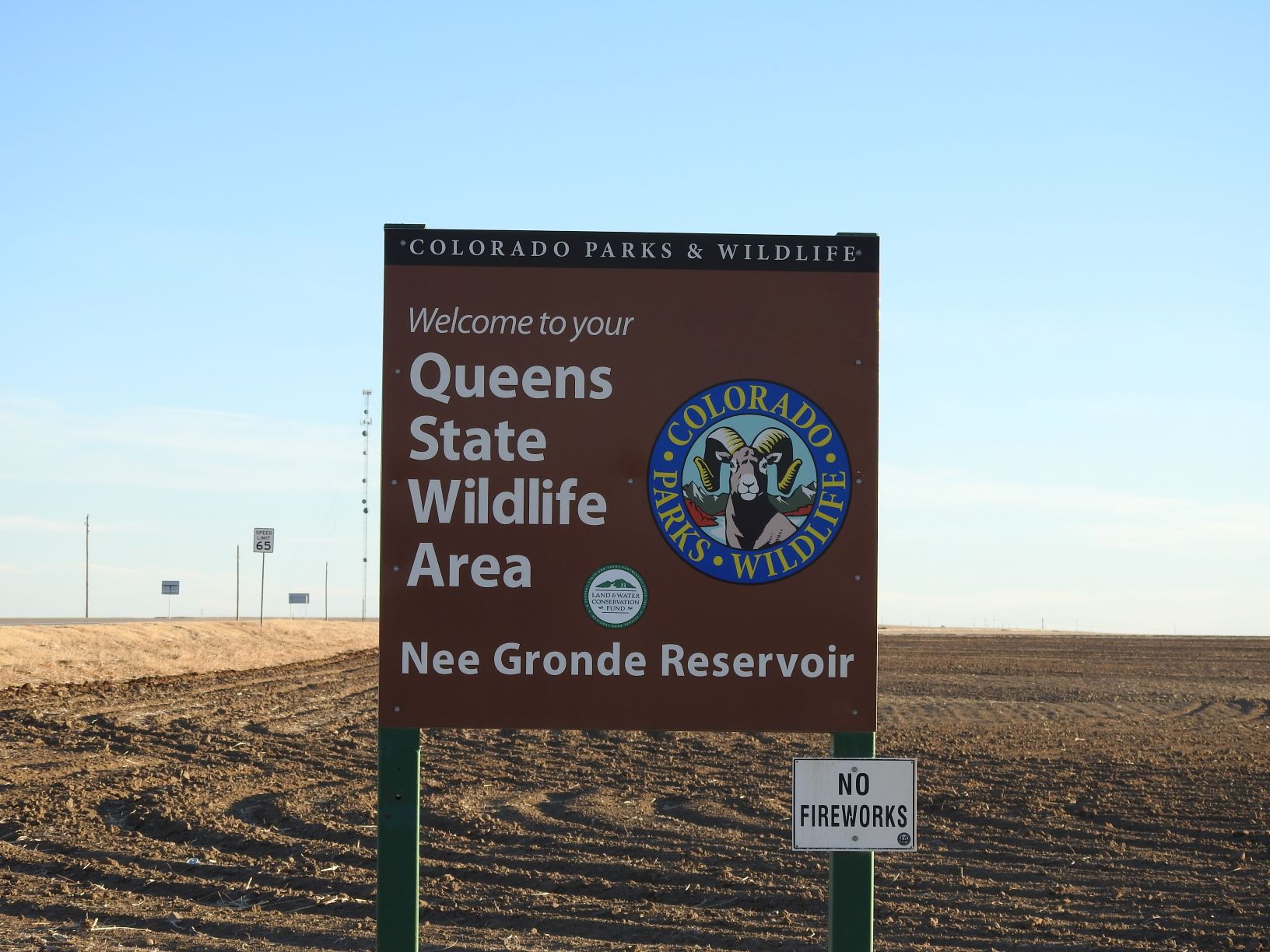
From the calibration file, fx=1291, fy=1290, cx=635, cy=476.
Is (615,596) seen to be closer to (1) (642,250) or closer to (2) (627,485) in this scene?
(2) (627,485)

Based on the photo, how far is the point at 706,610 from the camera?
Answer: 5.46 m

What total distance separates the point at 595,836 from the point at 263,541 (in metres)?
47.9

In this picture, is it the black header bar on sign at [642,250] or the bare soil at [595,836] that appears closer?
the black header bar on sign at [642,250]

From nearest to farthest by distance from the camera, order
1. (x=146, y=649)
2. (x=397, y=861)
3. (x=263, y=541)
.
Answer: (x=397, y=861) < (x=146, y=649) < (x=263, y=541)

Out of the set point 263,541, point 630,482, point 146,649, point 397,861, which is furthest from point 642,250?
point 263,541

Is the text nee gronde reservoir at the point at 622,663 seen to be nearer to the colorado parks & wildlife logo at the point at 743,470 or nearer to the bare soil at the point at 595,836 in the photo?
the colorado parks & wildlife logo at the point at 743,470

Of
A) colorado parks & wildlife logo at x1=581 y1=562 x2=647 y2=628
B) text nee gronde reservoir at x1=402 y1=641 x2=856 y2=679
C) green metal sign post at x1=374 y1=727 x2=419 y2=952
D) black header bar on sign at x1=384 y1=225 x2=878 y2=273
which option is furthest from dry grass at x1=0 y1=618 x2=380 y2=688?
colorado parks & wildlife logo at x1=581 y1=562 x2=647 y2=628

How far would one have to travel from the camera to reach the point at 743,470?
5.48 meters

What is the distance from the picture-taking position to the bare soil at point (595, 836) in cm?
924

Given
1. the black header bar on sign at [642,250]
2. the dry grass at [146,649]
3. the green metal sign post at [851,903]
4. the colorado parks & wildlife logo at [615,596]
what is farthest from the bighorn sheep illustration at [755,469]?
the dry grass at [146,649]

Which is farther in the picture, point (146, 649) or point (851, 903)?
point (146, 649)

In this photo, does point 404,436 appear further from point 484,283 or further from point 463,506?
point 484,283

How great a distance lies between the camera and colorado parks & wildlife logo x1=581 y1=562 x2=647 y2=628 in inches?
214

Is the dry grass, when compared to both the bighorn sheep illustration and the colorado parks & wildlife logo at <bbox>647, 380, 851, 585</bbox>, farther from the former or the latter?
the bighorn sheep illustration
